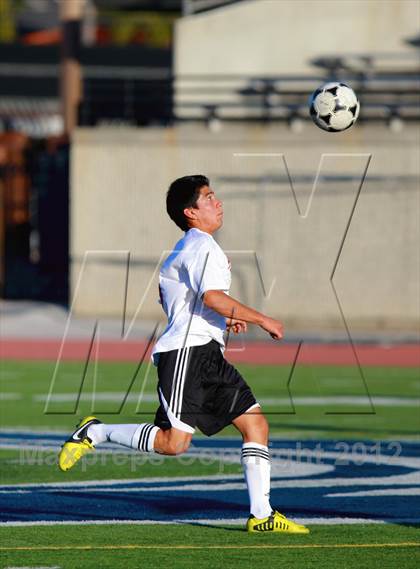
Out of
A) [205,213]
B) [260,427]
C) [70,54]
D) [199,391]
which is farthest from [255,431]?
Result: [70,54]

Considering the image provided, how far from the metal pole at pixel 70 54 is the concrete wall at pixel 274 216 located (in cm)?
647

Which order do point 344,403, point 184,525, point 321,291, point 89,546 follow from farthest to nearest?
point 321,291 < point 344,403 < point 184,525 < point 89,546

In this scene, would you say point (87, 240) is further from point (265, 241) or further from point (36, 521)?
point (36, 521)

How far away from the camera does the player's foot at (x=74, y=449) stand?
7867 millimetres

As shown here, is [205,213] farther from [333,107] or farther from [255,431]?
[333,107]

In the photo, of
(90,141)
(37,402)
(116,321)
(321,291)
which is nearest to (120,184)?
(90,141)

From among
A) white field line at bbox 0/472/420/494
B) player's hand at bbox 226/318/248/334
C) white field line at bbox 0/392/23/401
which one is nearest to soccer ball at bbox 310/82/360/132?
player's hand at bbox 226/318/248/334

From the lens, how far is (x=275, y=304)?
26297 millimetres

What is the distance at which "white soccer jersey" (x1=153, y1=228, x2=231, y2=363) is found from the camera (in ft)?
24.5

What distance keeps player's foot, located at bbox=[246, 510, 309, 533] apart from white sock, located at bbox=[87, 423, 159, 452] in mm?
691

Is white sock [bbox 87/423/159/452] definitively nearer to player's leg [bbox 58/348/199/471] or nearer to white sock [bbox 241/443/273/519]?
player's leg [bbox 58/348/199/471]

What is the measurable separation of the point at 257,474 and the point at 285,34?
22368 millimetres

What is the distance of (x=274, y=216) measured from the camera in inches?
1030

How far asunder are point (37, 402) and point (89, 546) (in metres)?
7.83
